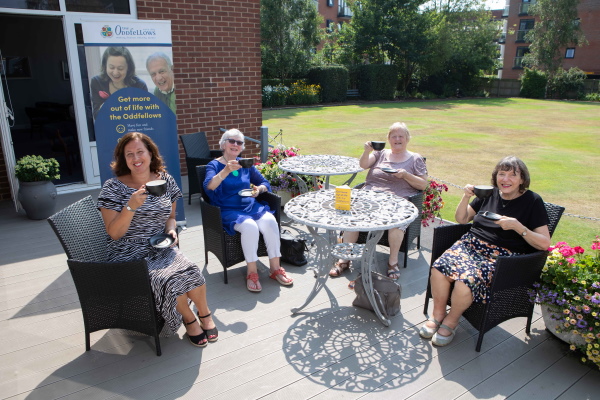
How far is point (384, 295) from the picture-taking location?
290 cm

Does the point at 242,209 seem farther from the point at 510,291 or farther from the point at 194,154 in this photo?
the point at 194,154

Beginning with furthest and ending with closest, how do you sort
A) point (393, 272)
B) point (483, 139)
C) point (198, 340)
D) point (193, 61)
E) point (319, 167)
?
point (483, 139)
point (193, 61)
point (319, 167)
point (393, 272)
point (198, 340)

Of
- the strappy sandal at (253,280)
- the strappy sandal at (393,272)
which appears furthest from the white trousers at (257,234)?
the strappy sandal at (393,272)

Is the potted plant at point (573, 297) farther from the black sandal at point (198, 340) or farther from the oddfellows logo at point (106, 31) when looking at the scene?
the oddfellows logo at point (106, 31)

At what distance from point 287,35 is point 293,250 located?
715 inches

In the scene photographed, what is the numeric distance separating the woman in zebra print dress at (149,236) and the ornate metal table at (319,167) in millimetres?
1464

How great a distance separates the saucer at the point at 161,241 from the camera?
2.54 metres

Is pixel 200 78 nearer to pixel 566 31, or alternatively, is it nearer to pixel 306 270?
pixel 306 270

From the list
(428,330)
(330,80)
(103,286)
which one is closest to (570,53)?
(330,80)

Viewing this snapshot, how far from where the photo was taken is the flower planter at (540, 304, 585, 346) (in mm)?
2480

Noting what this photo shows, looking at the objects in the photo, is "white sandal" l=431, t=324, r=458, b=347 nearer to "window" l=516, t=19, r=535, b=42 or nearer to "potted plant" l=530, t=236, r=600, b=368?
"potted plant" l=530, t=236, r=600, b=368

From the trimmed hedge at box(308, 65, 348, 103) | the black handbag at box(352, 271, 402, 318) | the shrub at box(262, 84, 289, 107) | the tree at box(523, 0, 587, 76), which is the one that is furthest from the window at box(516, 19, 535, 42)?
the black handbag at box(352, 271, 402, 318)

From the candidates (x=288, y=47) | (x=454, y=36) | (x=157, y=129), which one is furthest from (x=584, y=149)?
(x=454, y=36)

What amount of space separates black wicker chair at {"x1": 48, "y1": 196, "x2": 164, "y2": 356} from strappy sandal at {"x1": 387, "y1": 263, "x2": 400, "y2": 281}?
1814 mm
